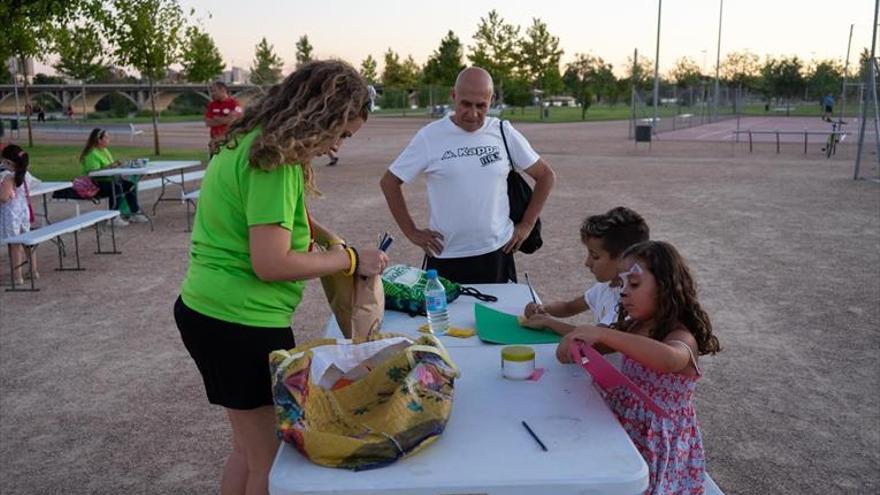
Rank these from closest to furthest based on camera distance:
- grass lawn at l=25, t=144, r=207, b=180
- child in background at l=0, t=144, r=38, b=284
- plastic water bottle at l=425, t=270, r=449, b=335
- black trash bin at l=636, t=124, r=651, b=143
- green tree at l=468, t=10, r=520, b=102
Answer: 1. plastic water bottle at l=425, t=270, r=449, b=335
2. child in background at l=0, t=144, r=38, b=284
3. grass lawn at l=25, t=144, r=207, b=180
4. black trash bin at l=636, t=124, r=651, b=143
5. green tree at l=468, t=10, r=520, b=102

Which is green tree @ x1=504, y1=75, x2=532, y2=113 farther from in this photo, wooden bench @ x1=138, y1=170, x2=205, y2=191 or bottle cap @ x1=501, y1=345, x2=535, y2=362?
bottle cap @ x1=501, y1=345, x2=535, y2=362

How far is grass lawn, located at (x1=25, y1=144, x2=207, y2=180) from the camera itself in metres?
17.1

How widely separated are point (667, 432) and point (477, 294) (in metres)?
1.33

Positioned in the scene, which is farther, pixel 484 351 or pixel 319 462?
pixel 484 351

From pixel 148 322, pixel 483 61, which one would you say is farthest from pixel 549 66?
pixel 148 322

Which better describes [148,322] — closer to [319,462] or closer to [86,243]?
[86,243]

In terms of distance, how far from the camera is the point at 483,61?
5475 centimetres

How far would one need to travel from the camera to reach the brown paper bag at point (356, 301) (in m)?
2.67

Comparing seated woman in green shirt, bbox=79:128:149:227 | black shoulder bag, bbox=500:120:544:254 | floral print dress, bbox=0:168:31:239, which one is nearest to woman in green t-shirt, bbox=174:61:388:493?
black shoulder bag, bbox=500:120:544:254

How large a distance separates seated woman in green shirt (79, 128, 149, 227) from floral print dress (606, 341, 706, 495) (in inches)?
381

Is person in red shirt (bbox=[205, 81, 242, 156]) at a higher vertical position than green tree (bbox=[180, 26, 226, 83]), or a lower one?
lower

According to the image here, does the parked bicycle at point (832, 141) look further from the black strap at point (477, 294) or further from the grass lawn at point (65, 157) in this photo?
the black strap at point (477, 294)

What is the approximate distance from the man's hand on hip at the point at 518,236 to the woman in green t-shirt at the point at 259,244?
194 centimetres

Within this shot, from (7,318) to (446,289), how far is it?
15.5 ft
